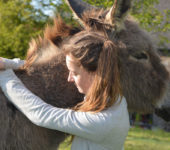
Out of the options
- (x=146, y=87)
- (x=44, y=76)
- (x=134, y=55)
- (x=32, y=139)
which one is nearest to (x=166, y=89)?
(x=146, y=87)

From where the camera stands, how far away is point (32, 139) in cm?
242

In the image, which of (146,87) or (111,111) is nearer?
(111,111)

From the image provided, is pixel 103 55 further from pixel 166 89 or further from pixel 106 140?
pixel 166 89

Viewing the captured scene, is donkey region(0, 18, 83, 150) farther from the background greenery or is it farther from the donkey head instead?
the background greenery

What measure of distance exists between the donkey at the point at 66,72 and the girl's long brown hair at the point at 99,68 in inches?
14.3

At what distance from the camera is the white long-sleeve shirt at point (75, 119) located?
2.25m

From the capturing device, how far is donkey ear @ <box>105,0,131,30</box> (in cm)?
265

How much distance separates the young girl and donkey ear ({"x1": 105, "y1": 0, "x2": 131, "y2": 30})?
0.43 metres

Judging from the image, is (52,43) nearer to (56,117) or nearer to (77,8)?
(77,8)

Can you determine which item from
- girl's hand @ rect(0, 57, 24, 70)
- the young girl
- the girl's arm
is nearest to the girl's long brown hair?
the young girl

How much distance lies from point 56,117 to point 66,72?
55 centimetres

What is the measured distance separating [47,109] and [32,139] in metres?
0.33

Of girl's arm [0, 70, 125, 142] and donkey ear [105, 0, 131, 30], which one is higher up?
donkey ear [105, 0, 131, 30]

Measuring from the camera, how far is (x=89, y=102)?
2346mm
